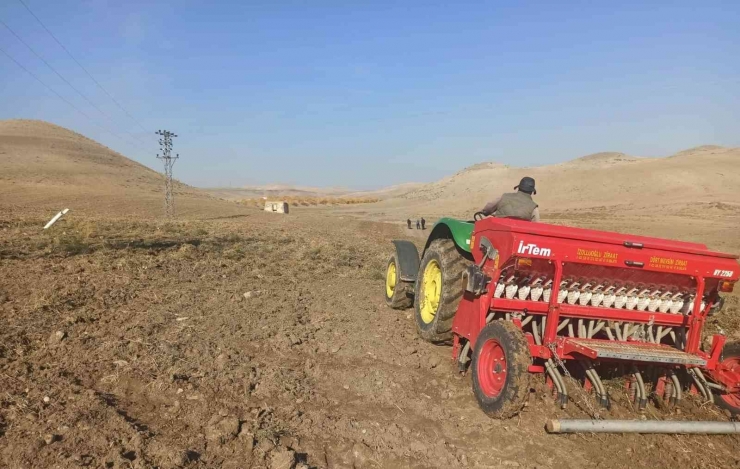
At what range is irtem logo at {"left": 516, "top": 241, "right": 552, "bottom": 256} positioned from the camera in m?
3.71

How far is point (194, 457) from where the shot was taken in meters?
2.92

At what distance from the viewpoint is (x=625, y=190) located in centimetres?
4241

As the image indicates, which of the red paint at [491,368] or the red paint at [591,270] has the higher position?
the red paint at [591,270]

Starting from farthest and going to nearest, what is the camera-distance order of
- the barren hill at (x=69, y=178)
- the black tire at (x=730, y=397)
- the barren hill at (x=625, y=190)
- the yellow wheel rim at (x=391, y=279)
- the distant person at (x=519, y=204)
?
the barren hill at (x=625, y=190) < the barren hill at (x=69, y=178) < the yellow wheel rim at (x=391, y=279) < the distant person at (x=519, y=204) < the black tire at (x=730, y=397)

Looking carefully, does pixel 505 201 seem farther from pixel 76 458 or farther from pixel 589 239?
pixel 76 458

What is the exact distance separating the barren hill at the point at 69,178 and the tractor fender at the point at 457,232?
22.7m

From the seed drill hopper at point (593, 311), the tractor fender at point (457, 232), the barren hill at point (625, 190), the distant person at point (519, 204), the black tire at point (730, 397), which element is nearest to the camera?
the seed drill hopper at point (593, 311)

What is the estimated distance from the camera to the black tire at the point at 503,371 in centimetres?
333

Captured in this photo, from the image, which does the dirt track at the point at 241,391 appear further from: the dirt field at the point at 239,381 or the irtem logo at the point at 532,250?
the irtem logo at the point at 532,250

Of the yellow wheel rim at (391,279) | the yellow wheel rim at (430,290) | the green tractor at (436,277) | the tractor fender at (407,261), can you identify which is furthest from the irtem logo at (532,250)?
the yellow wheel rim at (391,279)

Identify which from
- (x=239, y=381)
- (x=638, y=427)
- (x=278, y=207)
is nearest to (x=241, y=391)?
(x=239, y=381)

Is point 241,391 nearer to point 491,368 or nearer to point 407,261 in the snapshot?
point 491,368

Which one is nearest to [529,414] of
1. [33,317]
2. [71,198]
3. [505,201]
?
[505,201]

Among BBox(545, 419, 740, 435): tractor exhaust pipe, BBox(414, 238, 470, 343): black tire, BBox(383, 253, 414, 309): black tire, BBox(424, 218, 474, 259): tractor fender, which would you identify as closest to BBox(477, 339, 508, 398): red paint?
BBox(545, 419, 740, 435): tractor exhaust pipe
